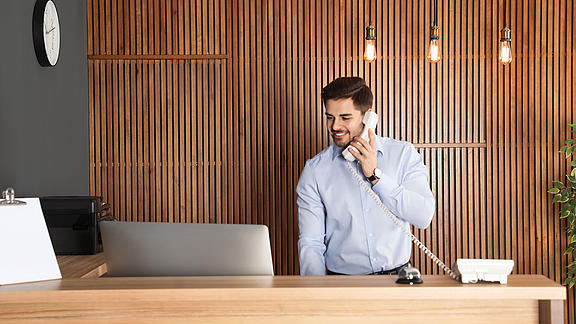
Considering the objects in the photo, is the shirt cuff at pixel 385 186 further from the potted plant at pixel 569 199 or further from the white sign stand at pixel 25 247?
the potted plant at pixel 569 199

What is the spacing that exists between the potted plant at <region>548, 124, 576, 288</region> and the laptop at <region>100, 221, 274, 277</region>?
348cm

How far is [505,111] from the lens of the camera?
16.7ft

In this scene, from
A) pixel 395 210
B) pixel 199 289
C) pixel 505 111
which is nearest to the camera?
pixel 199 289

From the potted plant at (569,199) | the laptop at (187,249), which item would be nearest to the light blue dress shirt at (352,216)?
the laptop at (187,249)

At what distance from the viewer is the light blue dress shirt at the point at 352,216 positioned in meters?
3.39

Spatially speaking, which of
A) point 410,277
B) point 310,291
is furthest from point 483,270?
point 310,291

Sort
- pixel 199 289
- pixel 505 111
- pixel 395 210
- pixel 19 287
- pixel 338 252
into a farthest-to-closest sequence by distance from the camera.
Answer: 1. pixel 505 111
2. pixel 338 252
3. pixel 395 210
4. pixel 19 287
5. pixel 199 289

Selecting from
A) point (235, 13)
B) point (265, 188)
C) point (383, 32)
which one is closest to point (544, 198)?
point (383, 32)

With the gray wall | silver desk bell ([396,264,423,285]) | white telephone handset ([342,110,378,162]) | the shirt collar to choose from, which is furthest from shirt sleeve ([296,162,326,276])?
the gray wall

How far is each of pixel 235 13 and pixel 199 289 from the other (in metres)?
3.65

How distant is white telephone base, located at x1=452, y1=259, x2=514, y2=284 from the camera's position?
1.97 m

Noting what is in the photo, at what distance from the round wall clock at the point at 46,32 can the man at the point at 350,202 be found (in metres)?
1.81

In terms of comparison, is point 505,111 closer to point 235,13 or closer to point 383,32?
point 383,32

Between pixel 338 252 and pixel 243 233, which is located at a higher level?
pixel 243 233
